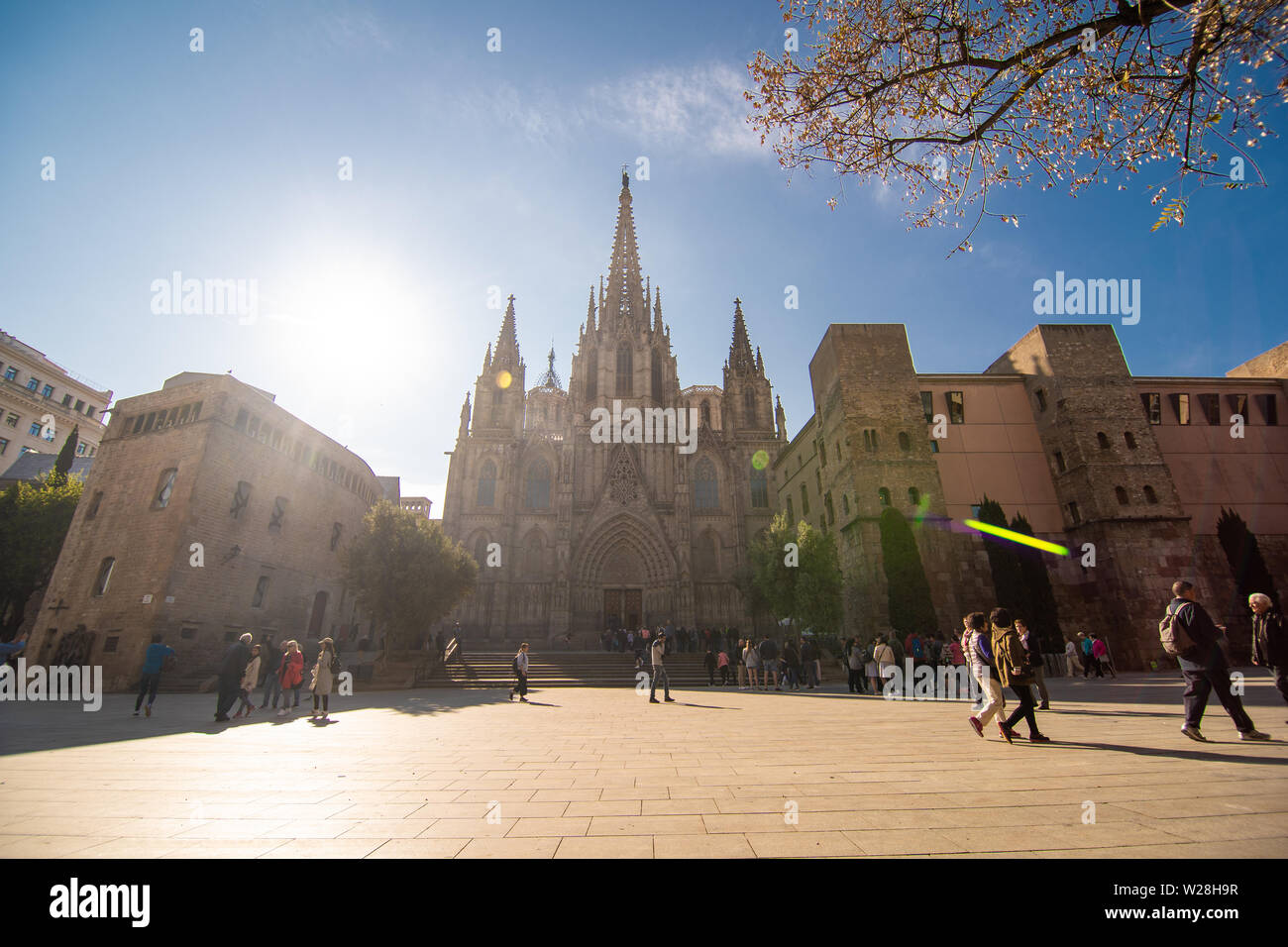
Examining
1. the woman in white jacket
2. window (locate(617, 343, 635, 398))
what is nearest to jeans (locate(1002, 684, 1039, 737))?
the woman in white jacket

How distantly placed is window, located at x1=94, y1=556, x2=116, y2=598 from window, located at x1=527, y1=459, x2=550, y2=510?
68.9ft

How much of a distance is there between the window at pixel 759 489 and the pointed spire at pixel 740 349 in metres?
10.5

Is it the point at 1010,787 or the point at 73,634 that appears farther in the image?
the point at 73,634

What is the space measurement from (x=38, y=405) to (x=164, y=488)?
107ft

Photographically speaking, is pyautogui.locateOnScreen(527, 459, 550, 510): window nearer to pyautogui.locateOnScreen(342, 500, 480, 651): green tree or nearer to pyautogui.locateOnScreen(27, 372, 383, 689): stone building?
pyautogui.locateOnScreen(27, 372, 383, 689): stone building

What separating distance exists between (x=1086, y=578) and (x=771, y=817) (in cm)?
2489

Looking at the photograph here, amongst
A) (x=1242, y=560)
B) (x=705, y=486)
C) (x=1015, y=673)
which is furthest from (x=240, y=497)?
(x=1242, y=560)

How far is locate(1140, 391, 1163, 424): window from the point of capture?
76.1ft

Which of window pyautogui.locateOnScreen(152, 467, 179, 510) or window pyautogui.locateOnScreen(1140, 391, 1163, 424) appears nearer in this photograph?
window pyautogui.locateOnScreen(152, 467, 179, 510)

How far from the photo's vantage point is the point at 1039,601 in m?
20.2

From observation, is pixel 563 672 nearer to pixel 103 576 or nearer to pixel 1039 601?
pixel 103 576
